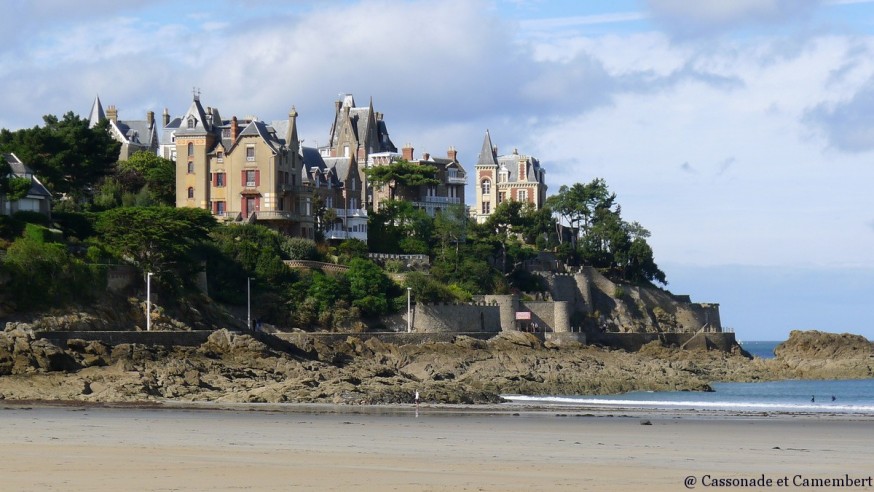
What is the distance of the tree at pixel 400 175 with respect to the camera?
80.7 m

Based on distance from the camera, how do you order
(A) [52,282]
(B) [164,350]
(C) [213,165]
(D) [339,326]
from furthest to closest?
(C) [213,165] < (D) [339,326] < (A) [52,282] < (B) [164,350]

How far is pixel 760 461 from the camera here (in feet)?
74.7

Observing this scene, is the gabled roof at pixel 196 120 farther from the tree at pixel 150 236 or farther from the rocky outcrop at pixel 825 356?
the rocky outcrop at pixel 825 356

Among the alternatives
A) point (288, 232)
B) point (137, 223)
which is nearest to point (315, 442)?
point (137, 223)

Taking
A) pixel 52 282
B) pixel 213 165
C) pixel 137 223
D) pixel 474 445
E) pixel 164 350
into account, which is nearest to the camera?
pixel 474 445

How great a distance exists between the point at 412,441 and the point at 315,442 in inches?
73.2

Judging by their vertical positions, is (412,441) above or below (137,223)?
below

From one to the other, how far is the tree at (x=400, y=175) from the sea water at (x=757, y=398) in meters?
27.1

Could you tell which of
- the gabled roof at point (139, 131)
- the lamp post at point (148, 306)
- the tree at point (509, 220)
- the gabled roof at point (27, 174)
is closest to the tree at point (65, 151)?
the gabled roof at point (27, 174)

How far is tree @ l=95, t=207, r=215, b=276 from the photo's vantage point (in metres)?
53.1

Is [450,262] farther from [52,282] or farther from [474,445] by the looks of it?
[474,445]

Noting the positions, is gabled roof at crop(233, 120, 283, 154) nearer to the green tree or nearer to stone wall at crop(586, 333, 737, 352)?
the green tree

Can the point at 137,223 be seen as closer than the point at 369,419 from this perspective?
No

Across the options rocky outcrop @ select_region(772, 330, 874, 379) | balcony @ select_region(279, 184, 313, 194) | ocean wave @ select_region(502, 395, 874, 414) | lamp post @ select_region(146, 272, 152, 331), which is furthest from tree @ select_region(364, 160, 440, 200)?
ocean wave @ select_region(502, 395, 874, 414)
